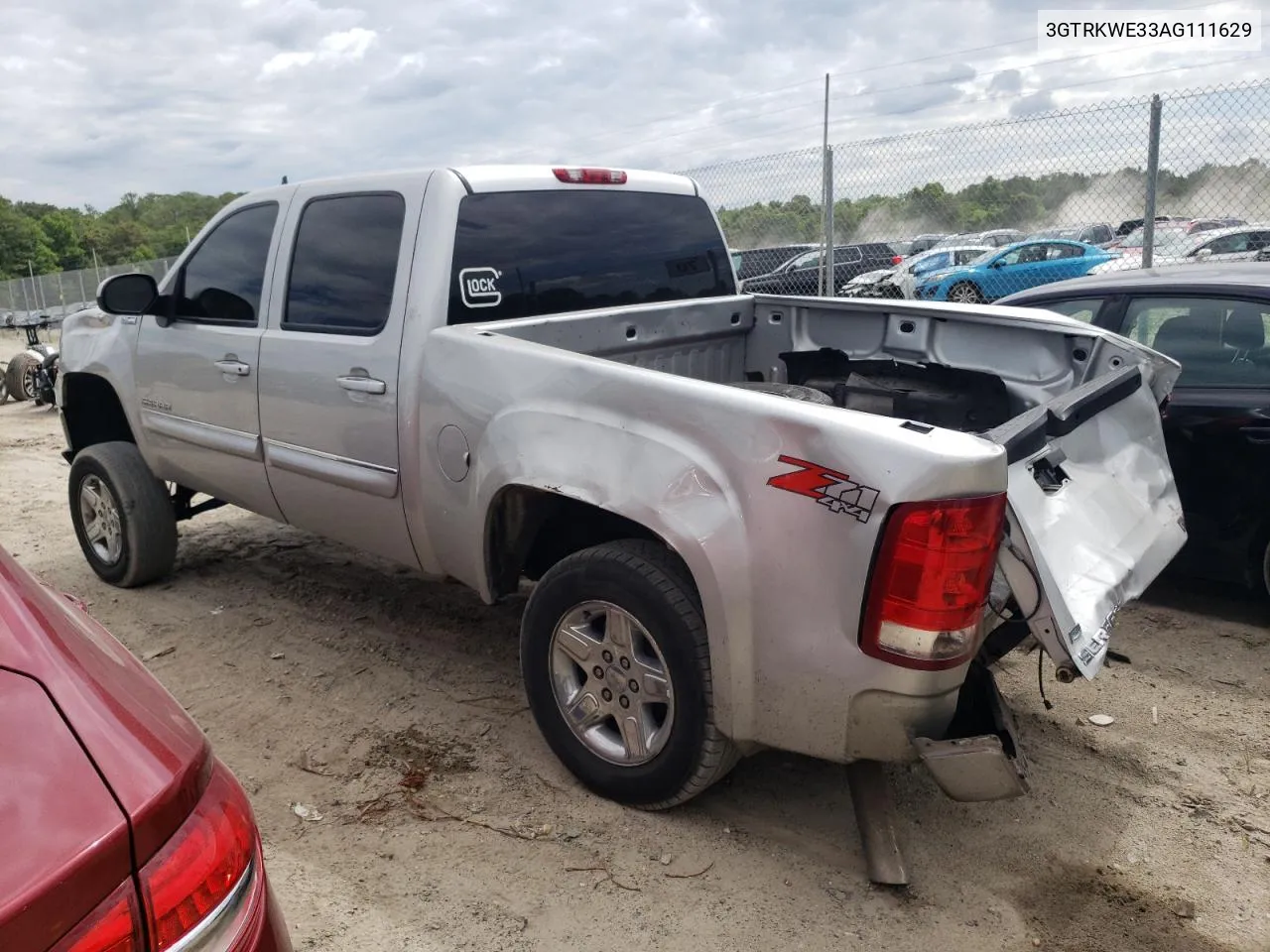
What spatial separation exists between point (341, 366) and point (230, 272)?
1117mm

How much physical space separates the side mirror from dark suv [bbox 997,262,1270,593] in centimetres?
446

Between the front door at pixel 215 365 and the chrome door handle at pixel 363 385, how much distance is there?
66 cm

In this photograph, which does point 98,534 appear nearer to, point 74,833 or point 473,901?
point 473,901

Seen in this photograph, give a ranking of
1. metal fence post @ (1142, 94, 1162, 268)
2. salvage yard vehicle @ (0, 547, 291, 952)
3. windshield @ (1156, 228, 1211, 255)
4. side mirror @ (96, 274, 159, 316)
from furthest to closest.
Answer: windshield @ (1156, 228, 1211, 255) → metal fence post @ (1142, 94, 1162, 268) → side mirror @ (96, 274, 159, 316) → salvage yard vehicle @ (0, 547, 291, 952)

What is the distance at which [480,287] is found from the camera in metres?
3.62

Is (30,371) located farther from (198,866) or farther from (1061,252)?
(1061,252)

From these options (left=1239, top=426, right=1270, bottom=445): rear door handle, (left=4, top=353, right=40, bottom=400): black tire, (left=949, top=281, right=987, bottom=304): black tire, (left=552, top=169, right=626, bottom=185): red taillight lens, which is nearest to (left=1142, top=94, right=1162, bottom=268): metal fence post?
(left=1239, top=426, right=1270, bottom=445): rear door handle

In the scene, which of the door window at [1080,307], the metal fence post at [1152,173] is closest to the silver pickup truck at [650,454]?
the door window at [1080,307]

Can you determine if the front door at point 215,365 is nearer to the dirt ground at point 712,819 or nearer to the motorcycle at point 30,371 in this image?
the dirt ground at point 712,819

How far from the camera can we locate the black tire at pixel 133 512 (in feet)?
16.5

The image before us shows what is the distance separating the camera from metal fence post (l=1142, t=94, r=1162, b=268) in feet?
23.8

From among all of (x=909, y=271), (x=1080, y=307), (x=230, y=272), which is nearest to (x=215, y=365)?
(x=230, y=272)

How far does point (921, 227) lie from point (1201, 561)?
7160mm

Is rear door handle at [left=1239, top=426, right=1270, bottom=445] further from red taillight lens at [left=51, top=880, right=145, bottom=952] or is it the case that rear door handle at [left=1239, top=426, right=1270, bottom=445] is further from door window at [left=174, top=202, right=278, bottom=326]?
red taillight lens at [left=51, top=880, right=145, bottom=952]
